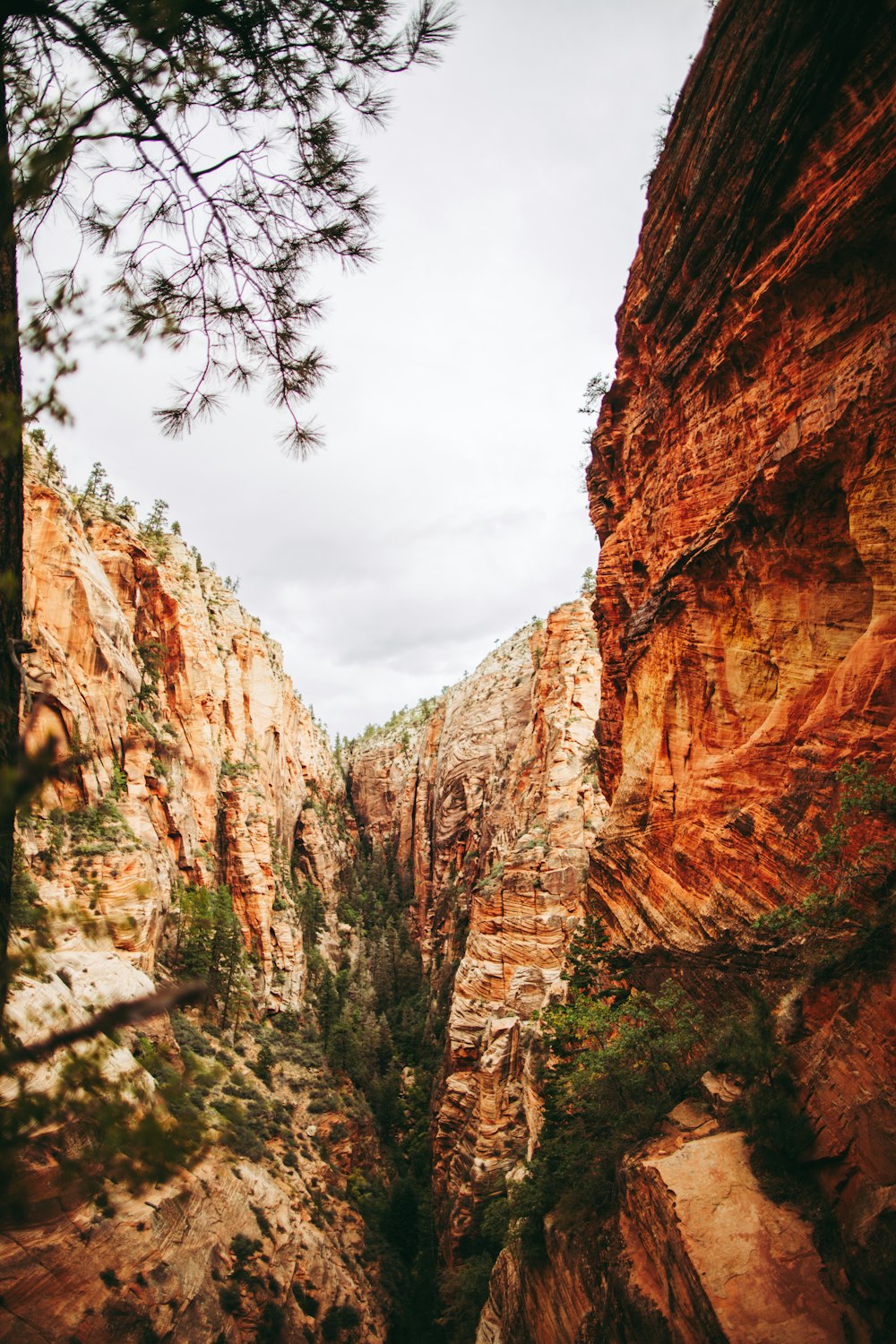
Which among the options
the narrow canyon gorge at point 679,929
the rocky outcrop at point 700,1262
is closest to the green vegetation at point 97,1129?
the narrow canyon gorge at point 679,929

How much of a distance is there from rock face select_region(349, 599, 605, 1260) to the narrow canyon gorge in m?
0.38

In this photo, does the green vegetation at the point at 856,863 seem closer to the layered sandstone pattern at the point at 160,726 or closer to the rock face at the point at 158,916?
the rock face at the point at 158,916

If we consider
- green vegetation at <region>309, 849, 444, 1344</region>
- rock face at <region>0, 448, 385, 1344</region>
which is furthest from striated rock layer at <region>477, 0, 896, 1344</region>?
green vegetation at <region>309, 849, 444, 1344</region>

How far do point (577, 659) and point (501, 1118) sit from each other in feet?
80.3

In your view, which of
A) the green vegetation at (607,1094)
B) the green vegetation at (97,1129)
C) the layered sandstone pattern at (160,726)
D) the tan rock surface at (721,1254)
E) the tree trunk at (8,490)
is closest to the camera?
the green vegetation at (97,1129)

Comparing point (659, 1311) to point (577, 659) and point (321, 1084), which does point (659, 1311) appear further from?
point (577, 659)

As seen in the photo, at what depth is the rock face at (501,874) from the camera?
2231 cm

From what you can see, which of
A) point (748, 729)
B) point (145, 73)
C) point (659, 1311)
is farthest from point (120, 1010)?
point (748, 729)

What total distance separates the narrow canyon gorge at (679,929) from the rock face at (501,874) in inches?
15.1

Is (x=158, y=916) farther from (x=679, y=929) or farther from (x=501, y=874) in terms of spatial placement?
(x=679, y=929)

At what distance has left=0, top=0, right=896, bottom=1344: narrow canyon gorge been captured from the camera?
17.2 ft

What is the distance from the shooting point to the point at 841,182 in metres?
7.03

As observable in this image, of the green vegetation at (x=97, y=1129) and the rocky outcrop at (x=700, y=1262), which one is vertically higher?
the green vegetation at (x=97, y=1129)

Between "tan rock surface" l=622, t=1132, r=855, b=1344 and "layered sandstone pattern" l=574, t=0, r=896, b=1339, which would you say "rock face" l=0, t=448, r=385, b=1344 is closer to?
"tan rock surface" l=622, t=1132, r=855, b=1344
